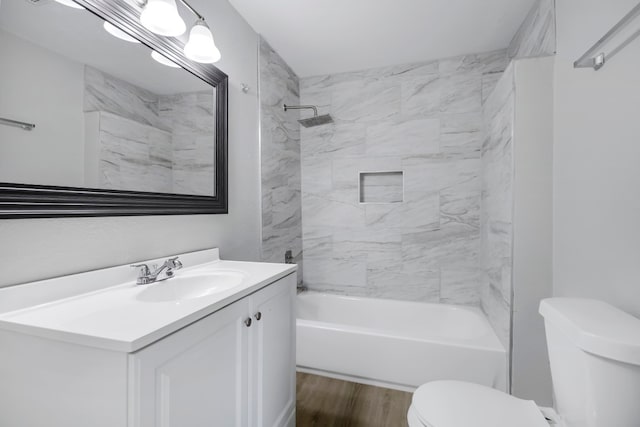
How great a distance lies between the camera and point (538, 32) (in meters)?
1.69

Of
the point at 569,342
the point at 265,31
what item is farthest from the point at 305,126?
the point at 569,342

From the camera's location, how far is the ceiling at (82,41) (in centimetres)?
83

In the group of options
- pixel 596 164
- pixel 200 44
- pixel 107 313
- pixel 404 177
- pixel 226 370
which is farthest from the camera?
pixel 404 177

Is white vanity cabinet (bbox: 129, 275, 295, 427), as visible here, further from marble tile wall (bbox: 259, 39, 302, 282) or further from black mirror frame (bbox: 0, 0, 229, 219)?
marble tile wall (bbox: 259, 39, 302, 282)

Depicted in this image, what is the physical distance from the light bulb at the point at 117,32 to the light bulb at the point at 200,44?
0.24m

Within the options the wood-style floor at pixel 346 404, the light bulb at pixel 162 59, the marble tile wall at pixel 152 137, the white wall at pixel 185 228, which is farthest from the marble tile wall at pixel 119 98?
the wood-style floor at pixel 346 404

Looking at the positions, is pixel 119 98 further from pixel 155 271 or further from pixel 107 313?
pixel 107 313

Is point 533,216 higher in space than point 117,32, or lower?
lower

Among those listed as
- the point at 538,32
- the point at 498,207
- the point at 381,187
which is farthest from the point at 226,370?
the point at 538,32

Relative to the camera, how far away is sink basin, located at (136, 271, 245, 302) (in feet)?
3.63

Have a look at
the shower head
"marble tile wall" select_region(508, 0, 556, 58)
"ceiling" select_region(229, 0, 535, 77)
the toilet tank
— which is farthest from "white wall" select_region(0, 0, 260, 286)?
"marble tile wall" select_region(508, 0, 556, 58)

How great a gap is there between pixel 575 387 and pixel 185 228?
5.55 ft

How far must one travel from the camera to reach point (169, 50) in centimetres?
130

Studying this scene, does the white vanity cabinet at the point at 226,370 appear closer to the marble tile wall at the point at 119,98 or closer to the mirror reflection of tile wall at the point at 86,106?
the mirror reflection of tile wall at the point at 86,106
